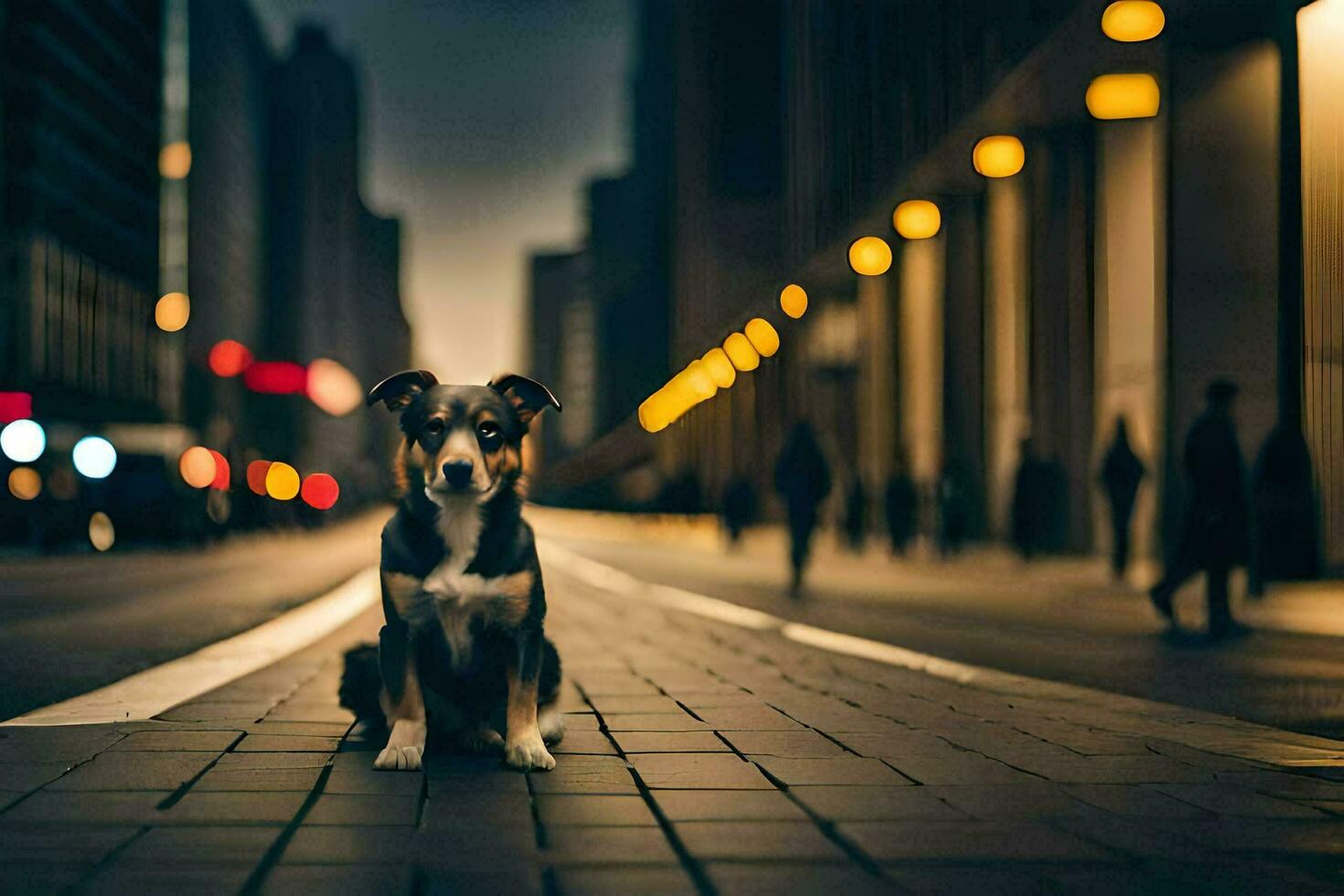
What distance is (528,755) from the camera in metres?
5.25

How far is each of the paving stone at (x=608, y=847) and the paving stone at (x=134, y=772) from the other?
1390 mm

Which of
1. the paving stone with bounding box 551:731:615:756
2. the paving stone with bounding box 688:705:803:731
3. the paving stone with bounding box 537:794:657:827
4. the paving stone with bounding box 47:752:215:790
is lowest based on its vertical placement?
the paving stone with bounding box 688:705:803:731

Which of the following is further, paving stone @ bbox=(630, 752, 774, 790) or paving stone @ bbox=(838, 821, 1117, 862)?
paving stone @ bbox=(630, 752, 774, 790)

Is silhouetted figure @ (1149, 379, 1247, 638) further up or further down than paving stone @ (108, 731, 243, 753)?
further up

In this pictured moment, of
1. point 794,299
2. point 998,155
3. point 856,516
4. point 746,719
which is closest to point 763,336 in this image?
point 794,299

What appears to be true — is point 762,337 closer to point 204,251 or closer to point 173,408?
point 173,408

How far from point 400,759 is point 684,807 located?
3.29 feet

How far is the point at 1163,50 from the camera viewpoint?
18875mm

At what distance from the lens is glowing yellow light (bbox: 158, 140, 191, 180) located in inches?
3328

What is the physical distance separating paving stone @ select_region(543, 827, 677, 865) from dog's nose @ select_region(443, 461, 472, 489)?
111cm

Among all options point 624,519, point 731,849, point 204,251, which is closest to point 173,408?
point 204,251

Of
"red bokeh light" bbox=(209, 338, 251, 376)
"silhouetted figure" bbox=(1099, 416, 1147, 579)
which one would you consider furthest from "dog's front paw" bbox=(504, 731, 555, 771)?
"red bokeh light" bbox=(209, 338, 251, 376)

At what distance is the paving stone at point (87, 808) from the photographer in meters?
4.42

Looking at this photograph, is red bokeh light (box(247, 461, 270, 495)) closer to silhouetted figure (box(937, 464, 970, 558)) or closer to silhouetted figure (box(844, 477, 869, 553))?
silhouetted figure (box(844, 477, 869, 553))
